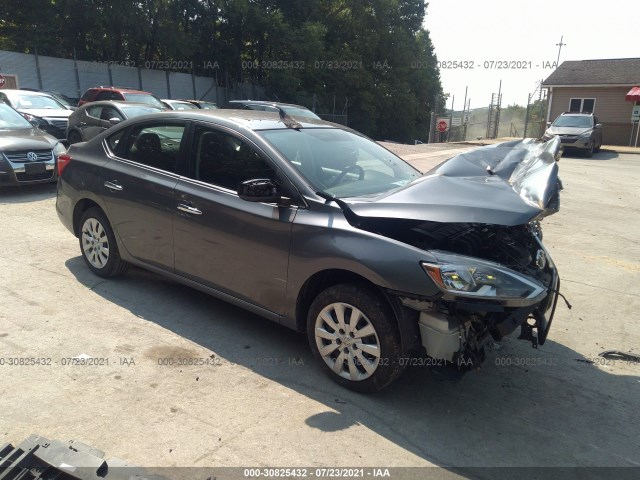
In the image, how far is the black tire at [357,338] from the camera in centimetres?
313

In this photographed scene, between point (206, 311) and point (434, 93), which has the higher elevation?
point (434, 93)

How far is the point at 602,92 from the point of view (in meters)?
28.9

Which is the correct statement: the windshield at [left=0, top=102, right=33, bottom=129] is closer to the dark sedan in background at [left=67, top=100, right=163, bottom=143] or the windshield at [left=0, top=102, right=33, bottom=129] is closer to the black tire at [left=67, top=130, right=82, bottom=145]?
the dark sedan in background at [left=67, top=100, right=163, bottom=143]

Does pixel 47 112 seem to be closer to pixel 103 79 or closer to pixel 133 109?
pixel 133 109

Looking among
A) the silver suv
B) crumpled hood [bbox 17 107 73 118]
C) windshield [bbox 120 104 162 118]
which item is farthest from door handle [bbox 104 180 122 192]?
the silver suv

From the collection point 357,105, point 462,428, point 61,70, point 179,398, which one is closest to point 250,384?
point 179,398

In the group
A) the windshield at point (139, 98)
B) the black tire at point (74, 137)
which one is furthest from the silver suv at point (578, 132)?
the black tire at point (74, 137)

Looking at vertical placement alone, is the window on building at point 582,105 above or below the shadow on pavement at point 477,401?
above

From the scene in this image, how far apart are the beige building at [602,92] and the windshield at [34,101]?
26927mm

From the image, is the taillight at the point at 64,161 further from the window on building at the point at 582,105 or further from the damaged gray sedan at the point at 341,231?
the window on building at the point at 582,105

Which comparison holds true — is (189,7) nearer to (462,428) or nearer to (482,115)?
(482,115)

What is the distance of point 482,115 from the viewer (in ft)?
114

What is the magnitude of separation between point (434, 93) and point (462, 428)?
187 feet

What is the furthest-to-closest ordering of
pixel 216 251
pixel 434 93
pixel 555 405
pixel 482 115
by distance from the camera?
pixel 434 93 < pixel 482 115 < pixel 216 251 < pixel 555 405
